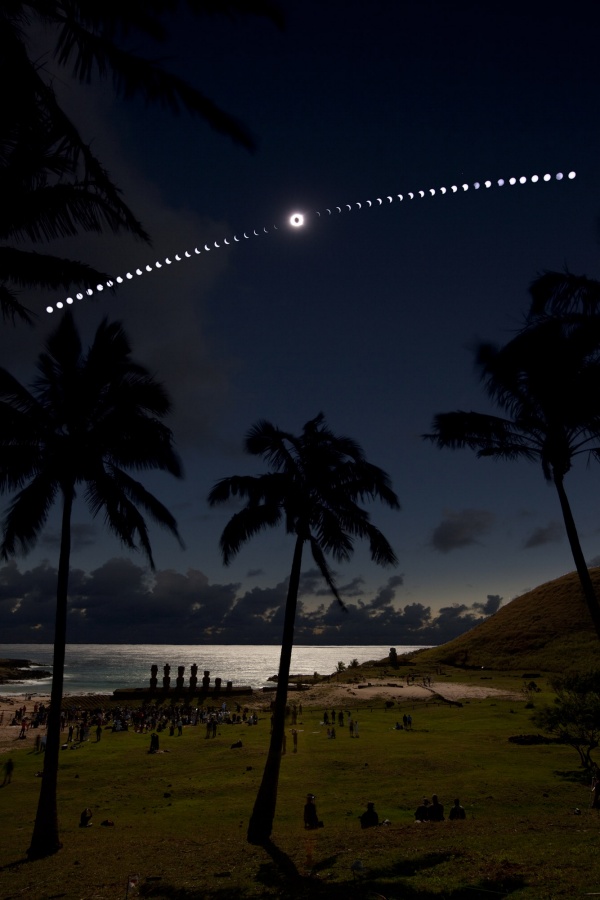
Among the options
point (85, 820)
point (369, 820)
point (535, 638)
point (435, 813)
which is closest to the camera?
point (369, 820)

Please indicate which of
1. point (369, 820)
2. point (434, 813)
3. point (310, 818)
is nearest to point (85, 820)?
point (310, 818)

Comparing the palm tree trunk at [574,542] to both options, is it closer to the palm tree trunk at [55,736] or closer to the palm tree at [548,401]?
the palm tree at [548,401]

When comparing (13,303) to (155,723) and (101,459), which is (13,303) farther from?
(155,723)

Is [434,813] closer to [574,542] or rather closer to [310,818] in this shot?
[310,818]

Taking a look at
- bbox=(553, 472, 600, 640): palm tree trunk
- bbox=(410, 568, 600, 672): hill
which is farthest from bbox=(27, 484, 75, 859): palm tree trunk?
bbox=(410, 568, 600, 672): hill

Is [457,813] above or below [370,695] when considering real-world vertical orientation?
above
